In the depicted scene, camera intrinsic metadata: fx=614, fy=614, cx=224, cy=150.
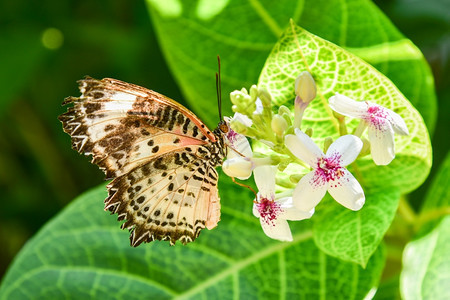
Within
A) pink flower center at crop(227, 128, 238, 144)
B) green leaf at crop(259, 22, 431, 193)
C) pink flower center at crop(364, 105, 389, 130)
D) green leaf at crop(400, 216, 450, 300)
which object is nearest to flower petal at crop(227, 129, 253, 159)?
pink flower center at crop(227, 128, 238, 144)

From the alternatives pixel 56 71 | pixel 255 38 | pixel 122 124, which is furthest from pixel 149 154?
pixel 56 71

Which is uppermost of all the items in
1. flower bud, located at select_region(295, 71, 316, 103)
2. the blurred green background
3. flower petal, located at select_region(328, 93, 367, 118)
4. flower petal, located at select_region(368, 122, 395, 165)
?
the blurred green background

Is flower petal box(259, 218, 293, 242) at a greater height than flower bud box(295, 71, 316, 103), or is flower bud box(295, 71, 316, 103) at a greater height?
flower bud box(295, 71, 316, 103)

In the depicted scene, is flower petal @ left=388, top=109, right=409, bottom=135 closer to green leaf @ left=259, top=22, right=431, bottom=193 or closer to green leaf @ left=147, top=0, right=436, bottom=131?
green leaf @ left=259, top=22, right=431, bottom=193

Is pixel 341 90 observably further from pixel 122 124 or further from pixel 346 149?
pixel 122 124

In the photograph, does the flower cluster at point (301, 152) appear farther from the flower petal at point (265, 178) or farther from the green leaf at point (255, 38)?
the green leaf at point (255, 38)

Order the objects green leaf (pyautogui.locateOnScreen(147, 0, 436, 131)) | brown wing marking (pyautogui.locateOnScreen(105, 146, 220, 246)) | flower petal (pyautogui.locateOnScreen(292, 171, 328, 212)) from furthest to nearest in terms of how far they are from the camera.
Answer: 1. green leaf (pyautogui.locateOnScreen(147, 0, 436, 131))
2. brown wing marking (pyautogui.locateOnScreen(105, 146, 220, 246))
3. flower petal (pyautogui.locateOnScreen(292, 171, 328, 212))

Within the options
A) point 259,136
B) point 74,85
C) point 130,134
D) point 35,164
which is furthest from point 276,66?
point 35,164

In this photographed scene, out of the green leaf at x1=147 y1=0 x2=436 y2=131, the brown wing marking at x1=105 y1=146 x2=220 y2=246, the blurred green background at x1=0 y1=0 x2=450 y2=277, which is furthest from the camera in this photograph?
the blurred green background at x1=0 y1=0 x2=450 y2=277
